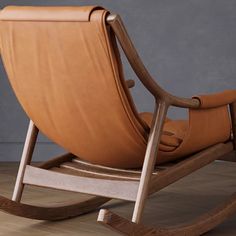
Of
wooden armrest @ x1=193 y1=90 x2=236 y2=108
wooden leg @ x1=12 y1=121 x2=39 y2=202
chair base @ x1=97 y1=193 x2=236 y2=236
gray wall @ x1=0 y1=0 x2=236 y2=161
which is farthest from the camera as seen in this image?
gray wall @ x1=0 y1=0 x2=236 y2=161

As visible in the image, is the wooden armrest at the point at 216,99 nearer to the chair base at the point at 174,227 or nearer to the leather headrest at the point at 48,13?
the chair base at the point at 174,227

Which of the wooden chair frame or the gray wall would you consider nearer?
the wooden chair frame

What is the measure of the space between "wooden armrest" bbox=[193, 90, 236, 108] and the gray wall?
1.88 meters

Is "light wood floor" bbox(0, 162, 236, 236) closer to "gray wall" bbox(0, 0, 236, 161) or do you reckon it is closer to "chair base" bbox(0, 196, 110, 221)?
"chair base" bbox(0, 196, 110, 221)

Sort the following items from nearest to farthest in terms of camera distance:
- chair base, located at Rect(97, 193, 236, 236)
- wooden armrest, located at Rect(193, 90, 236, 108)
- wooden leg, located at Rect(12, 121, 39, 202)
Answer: chair base, located at Rect(97, 193, 236, 236) < wooden armrest, located at Rect(193, 90, 236, 108) < wooden leg, located at Rect(12, 121, 39, 202)

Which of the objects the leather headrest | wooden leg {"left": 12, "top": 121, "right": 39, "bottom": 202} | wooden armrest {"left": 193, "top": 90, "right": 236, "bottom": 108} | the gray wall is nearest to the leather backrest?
the leather headrest

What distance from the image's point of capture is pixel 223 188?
387cm

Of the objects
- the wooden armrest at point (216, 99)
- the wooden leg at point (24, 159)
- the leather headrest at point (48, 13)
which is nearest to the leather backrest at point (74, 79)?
the leather headrest at point (48, 13)

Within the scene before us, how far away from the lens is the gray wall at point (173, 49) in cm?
467

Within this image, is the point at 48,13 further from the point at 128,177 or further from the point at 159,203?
the point at 159,203

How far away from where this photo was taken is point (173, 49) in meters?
4.75

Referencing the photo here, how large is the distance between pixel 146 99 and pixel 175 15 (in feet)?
1.92

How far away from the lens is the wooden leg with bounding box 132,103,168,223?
248 centimetres

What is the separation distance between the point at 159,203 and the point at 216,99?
861 mm
